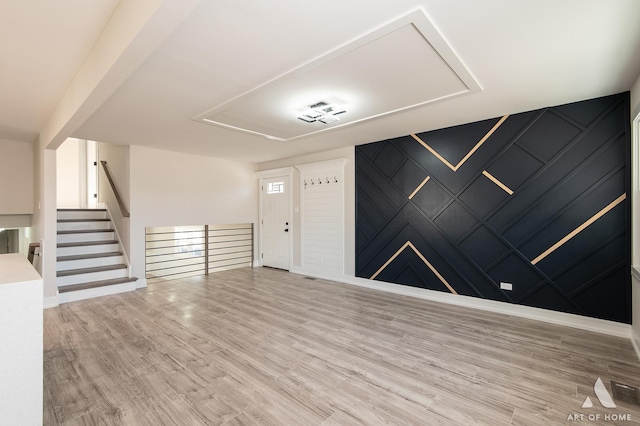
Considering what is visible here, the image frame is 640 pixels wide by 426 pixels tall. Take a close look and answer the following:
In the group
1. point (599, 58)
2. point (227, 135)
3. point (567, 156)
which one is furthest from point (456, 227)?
point (227, 135)

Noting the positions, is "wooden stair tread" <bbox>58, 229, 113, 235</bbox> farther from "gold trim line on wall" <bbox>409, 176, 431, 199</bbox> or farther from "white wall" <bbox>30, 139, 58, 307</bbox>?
"gold trim line on wall" <bbox>409, 176, 431, 199</bbox>

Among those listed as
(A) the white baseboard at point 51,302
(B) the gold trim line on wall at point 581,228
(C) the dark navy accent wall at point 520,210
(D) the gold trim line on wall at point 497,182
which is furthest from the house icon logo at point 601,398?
(A) the white baseboard at point 51,302

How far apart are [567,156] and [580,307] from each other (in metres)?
1.73

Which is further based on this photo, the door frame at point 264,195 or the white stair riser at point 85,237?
the door frame at point 264,195

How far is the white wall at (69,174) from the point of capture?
6.98 meters

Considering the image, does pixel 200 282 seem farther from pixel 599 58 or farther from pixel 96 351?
pixel 599 58

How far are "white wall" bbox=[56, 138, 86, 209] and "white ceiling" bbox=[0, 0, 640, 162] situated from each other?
3.89 metres

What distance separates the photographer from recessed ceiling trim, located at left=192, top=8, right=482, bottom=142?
1.94 meters

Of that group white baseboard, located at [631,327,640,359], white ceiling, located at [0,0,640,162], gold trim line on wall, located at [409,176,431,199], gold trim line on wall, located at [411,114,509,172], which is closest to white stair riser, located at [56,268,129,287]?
white ceiling, located at [0,0,640,162]

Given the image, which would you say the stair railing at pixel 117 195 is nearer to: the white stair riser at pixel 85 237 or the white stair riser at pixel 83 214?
the white stair riser at pixel 85 237

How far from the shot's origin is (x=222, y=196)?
253 inches

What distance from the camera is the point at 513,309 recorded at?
365 cm

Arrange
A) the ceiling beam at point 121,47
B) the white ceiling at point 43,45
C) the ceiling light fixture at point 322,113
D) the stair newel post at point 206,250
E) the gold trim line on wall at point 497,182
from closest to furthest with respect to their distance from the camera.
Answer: the ceiling beam at point 121,47 < the white ceiling at point 43,45 < the ceiling light fixture at point 322,113 < the gold trim line on wall at point 497,182 < the stair newel post at point 206,250

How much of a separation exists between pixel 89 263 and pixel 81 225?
3.56 feet
